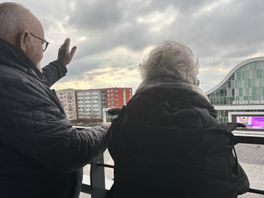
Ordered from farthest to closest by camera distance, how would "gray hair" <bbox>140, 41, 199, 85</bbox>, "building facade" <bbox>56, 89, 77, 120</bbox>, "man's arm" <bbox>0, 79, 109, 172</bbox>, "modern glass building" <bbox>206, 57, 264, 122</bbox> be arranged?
"modern glass building" <bbox>206, 57, 264, 122</bbox> → "building facade" <bbox>56, 89, 77, 120</bbox> → "gray hair" <bbox>140, 41, 199, 85</bbox> → "man's arm" <bbox>0, 79, 109, 172</bbox>

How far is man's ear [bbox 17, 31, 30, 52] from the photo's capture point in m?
0.82

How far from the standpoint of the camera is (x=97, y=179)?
1.25 metres

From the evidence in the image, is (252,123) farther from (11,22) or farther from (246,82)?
(246,82)

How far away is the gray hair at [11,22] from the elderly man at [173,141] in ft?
1.37

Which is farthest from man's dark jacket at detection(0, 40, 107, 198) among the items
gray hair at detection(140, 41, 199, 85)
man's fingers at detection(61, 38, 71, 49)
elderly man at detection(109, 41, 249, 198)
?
man's fingers at detection(61, 38, 71, 49)

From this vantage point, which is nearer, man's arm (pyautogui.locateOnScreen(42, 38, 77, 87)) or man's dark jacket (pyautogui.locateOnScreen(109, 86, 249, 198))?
man's dark jacket (pyautogui.locateOnScreen(109, 86, 249, 198))

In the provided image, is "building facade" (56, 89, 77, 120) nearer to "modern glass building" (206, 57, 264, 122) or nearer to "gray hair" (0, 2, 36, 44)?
"gray hair" (0, 2, 36, 44)

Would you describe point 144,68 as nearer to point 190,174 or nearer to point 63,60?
point 190,174

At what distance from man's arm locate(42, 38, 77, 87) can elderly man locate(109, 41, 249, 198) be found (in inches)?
19.3

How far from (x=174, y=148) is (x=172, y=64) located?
275 mm

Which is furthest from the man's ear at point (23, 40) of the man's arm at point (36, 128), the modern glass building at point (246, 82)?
the modern glass building at point (246, 82)

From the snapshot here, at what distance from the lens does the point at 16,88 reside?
29.0 inches

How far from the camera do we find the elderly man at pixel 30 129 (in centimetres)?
73

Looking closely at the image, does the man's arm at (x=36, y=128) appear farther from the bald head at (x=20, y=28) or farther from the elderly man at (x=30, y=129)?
the bald head at (x=20, y=28)
